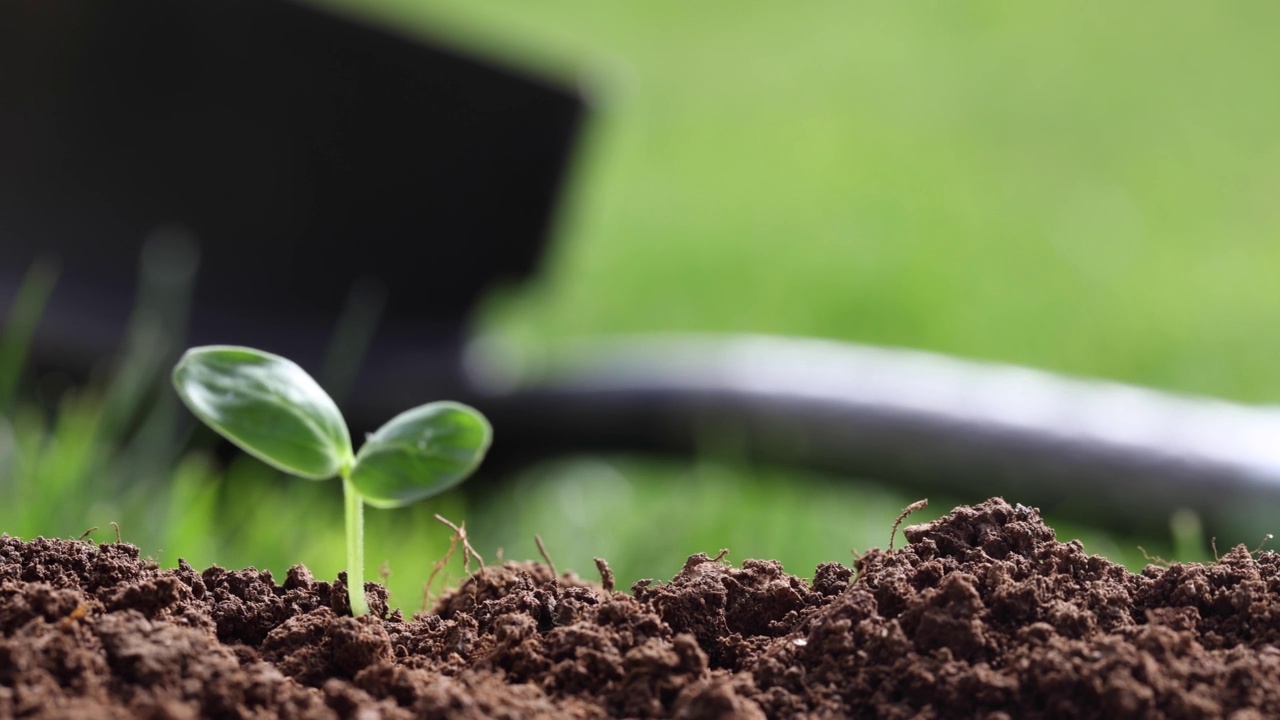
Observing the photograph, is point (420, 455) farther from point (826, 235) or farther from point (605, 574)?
point (826, 235)

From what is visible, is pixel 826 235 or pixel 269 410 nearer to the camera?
pixel 269 410

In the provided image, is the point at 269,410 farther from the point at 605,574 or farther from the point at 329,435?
the point at 605,574

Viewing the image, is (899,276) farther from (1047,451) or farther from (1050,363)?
(1047,451)

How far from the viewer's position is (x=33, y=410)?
180 centimetres

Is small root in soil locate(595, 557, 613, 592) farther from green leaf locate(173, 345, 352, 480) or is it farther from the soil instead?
green leaf locate(173, 345, 352, 480)

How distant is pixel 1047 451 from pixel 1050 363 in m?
2.21

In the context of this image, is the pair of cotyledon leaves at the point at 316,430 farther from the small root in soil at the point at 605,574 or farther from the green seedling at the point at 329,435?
the small root in soil at the point at 605,574

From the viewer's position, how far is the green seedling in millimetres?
562

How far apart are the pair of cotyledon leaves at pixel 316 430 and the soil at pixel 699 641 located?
7 centimetres

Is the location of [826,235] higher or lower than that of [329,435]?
higher

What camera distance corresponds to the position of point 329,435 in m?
0.58

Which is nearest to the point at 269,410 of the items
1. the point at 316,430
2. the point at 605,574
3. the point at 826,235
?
the point at 316,430

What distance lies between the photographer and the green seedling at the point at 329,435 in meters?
0.56

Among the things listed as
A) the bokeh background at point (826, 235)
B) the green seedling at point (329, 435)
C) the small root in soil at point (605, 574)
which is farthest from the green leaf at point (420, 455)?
the bokeh background at point (826, 235)
